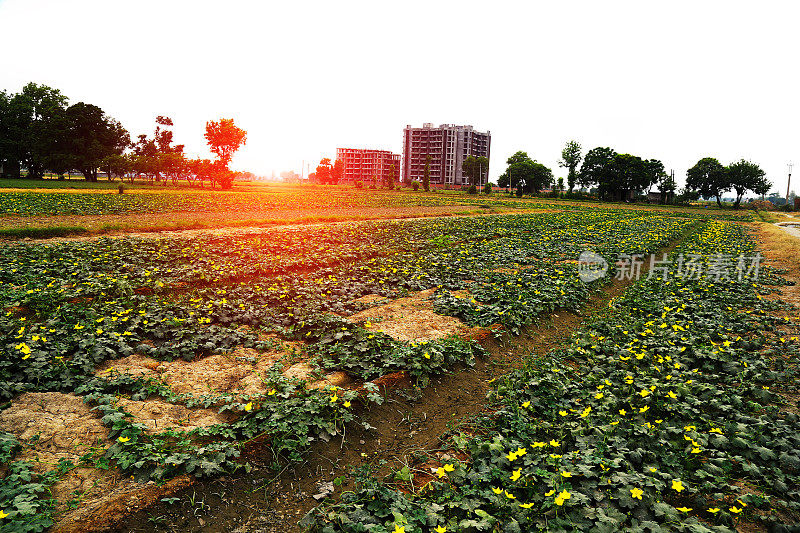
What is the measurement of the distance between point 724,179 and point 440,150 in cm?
9000

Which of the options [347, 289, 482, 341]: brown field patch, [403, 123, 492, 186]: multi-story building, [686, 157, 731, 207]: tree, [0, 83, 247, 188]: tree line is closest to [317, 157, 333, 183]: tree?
[403, 123, 492, 186]: multi-story building

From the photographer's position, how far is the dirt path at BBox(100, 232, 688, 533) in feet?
11.0

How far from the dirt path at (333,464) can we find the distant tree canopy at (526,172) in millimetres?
102428

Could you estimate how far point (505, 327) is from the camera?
7590mm

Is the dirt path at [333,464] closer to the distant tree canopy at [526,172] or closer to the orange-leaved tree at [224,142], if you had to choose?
the orange-leaved tree at [224,142]

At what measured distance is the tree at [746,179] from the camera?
261 ft

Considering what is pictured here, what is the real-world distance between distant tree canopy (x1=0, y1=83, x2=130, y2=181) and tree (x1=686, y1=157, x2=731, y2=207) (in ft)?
367

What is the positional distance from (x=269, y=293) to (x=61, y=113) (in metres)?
76.2

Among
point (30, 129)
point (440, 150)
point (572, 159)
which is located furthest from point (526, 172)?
point (30, 129)

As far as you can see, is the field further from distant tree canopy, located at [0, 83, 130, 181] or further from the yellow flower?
distant tree canopy, located at [0, 83, 130, 181]

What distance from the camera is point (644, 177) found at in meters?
80.1

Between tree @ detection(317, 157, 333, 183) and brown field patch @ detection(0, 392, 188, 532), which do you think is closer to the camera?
brown field patch @ detection(0, 392, 188, 532)

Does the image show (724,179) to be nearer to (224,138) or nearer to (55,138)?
(224,138)

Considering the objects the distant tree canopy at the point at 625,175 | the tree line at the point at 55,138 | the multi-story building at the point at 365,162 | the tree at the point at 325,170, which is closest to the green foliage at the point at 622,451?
the tree line at the point at 55,138
